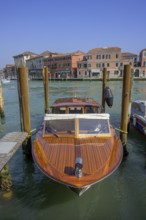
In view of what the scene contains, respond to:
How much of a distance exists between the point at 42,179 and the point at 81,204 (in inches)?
59.4

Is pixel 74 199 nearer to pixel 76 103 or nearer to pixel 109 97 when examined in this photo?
pixel 76 103

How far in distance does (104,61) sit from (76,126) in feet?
195

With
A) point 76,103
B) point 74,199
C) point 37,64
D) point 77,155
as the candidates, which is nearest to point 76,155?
point 77,155

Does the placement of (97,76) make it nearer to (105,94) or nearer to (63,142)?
(105,94)

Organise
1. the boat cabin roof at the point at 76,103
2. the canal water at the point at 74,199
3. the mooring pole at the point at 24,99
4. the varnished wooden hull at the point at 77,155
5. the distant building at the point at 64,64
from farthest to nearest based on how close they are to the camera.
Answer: the distant building at the point at 64,64 < the boat cabin roof at the point at 76,103 < the mooring pole at the point at 24,99 < the canal water at the point at 74,199 < the varnished wooden hull at the point at 77,155

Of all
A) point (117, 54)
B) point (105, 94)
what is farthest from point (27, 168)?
point (117, 54)

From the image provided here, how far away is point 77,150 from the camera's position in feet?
16.4

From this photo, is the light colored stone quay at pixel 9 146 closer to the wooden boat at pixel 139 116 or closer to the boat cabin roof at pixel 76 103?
the boat cabin roof at pixel 76 103

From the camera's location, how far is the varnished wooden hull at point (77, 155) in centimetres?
406

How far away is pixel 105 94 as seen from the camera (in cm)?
1001

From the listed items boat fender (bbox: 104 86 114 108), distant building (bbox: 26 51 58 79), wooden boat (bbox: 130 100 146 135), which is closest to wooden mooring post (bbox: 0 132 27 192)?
boat fender (bbox: 104 86 114 108)

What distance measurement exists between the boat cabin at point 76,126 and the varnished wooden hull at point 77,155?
6.8 inches

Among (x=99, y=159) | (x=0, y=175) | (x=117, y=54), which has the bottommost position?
(x=0, y=175)

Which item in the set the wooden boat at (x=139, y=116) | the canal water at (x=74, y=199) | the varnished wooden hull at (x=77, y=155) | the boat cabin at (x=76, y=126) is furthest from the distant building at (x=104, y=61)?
the varnished wooden hull at (x=77, y=155)
